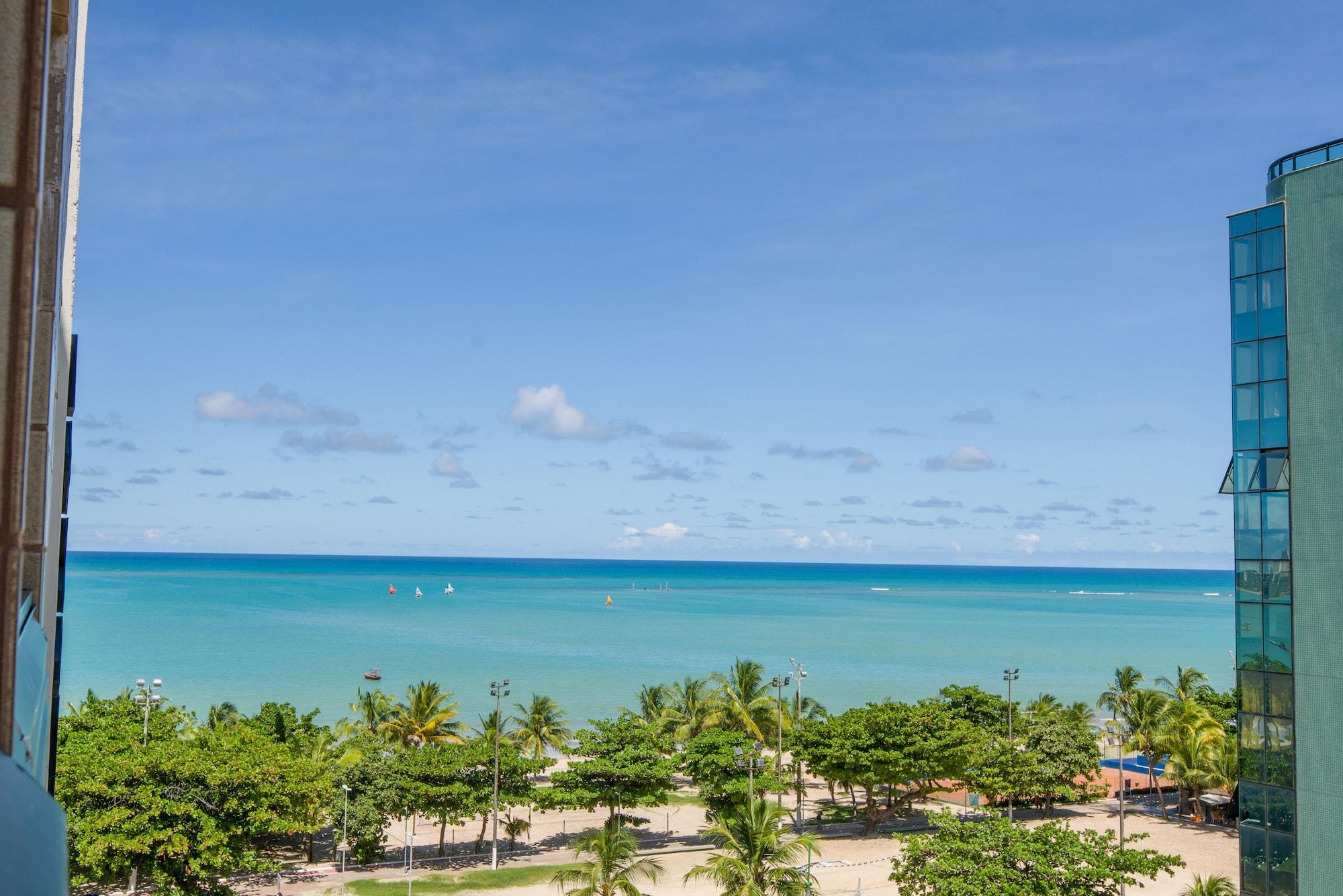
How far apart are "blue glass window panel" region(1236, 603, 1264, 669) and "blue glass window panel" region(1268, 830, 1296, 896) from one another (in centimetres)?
349

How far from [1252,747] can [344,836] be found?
31.2 metres

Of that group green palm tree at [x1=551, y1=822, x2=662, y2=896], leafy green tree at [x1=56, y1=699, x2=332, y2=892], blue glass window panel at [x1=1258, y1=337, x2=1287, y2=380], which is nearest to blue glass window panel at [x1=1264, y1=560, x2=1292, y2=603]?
blue glass window panel at [x1=1258, y1=337, x2=1287, y2=380]

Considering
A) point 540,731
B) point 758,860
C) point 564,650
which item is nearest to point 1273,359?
point 758,860

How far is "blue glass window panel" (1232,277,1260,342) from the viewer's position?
2339cm

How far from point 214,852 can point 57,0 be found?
30.0 m

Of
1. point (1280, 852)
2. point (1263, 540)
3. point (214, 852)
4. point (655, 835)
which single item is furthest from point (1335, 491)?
point (655, 835)

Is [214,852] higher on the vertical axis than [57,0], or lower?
lower

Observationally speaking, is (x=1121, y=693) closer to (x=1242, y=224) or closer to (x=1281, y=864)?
(x=1281, y=864)

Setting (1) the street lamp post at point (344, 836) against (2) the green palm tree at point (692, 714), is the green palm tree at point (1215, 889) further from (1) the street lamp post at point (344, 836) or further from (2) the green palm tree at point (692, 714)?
(2) the green palm tree at point (692, 714)

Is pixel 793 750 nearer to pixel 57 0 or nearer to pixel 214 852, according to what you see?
pixel 214 852

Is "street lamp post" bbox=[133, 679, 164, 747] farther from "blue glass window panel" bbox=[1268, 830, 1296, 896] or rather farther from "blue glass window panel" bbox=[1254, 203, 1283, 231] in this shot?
"blue glass window panel" bbox=[1254, 203, 1283, 231]

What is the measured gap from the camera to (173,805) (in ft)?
101

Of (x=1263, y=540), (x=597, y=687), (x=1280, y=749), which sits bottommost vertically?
(x=597, y=687)

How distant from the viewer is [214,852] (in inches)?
1235
